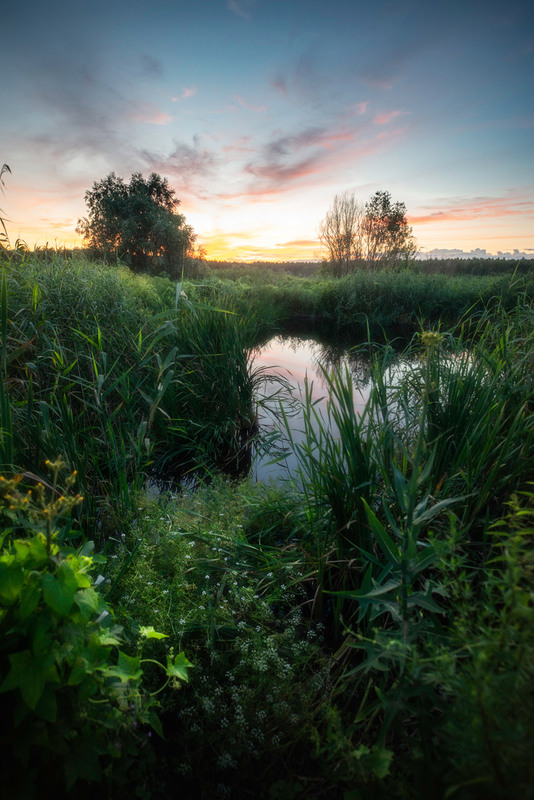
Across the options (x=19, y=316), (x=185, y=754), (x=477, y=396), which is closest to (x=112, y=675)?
(x=185, y=754)

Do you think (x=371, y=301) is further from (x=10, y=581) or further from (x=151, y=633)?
(x=10, y=581)

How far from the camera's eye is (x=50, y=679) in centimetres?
75

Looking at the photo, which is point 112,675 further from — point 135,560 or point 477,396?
point 477,396

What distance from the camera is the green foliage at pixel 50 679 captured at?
730 millimetres

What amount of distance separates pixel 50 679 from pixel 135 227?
23492 millimetres

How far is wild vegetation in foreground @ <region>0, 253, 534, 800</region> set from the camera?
0.72 metres

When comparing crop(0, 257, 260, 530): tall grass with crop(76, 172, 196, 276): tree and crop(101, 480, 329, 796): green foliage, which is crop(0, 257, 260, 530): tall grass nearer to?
crop(101, 480, 329, 796): green foliage

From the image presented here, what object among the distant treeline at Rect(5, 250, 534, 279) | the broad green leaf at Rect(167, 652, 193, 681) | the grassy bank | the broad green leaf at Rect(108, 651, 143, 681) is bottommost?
the broad green leaf at Rect(167, 652, 193, 681)

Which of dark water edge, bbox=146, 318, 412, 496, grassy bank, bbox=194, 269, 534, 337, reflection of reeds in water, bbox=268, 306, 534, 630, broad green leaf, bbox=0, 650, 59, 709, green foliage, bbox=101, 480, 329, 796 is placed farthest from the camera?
grassy bank, bbox=194, 269, 534, 337

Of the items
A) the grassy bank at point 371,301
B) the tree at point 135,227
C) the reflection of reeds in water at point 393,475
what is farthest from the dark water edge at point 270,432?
the tree at point 135,227

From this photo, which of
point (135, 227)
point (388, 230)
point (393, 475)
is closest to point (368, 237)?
point (388, 230)

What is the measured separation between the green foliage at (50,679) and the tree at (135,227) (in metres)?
21.9

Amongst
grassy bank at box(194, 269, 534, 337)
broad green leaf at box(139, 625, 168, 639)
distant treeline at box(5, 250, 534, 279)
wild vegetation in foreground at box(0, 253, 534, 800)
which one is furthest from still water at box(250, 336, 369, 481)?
distant treeline at box(5, 250, 534, 279)

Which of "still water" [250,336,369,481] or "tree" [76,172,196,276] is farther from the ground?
"tree" [76,172,196,276]
